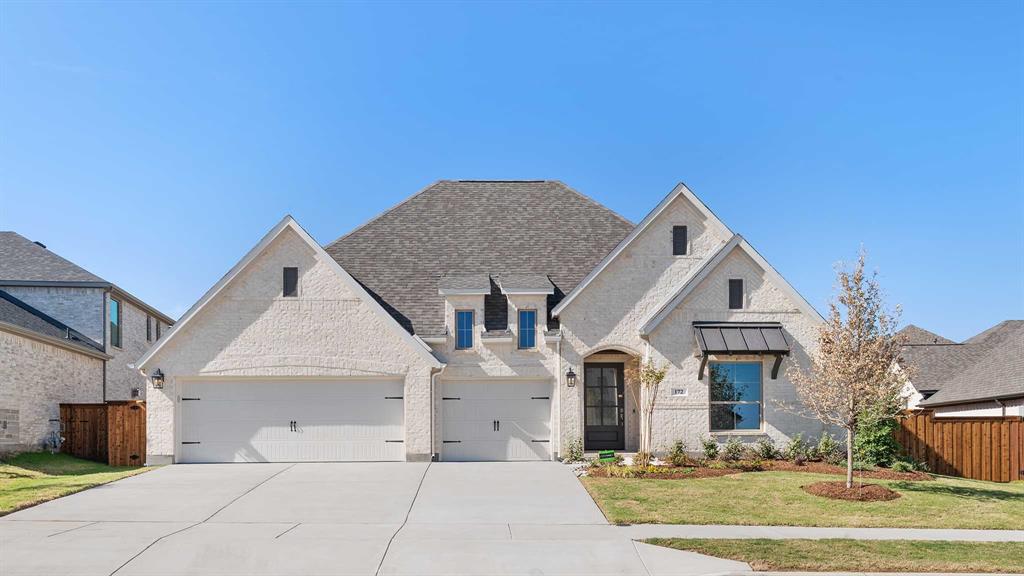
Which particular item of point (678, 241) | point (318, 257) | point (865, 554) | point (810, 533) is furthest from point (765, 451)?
point (318, 257)

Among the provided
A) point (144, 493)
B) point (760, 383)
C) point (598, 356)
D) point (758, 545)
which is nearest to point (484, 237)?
point (598, 356)

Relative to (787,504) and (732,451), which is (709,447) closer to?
(732,451)

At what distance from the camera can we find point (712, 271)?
21812mm

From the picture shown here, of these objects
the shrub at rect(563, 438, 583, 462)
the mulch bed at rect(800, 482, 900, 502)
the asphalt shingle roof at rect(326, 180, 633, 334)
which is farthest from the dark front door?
the mulch bed at rect(800, 482, 900, 502)

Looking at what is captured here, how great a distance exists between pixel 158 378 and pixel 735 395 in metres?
14.5

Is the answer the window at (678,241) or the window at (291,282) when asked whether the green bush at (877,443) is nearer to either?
the window at (678,241)

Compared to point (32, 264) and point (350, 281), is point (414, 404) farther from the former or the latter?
point (32, 264)

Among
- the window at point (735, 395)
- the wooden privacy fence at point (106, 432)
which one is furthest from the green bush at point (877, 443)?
the wooden privacy fence at point (106, 432)

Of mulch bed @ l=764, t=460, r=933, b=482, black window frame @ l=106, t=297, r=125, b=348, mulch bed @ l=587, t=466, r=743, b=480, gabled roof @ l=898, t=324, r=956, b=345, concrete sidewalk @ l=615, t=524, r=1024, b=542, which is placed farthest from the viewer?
gabled roof @ l=898, t=324, r=956, b=345

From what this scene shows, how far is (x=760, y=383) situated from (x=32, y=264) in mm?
24162

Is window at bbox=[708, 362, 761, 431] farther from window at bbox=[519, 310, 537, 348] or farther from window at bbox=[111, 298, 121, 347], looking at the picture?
window at bbox=[111, 298, 121, 347]

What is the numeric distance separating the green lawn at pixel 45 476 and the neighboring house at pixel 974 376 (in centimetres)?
1683

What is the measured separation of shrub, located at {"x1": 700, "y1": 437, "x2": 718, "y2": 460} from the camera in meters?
20.9

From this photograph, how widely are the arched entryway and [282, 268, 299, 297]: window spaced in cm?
781
